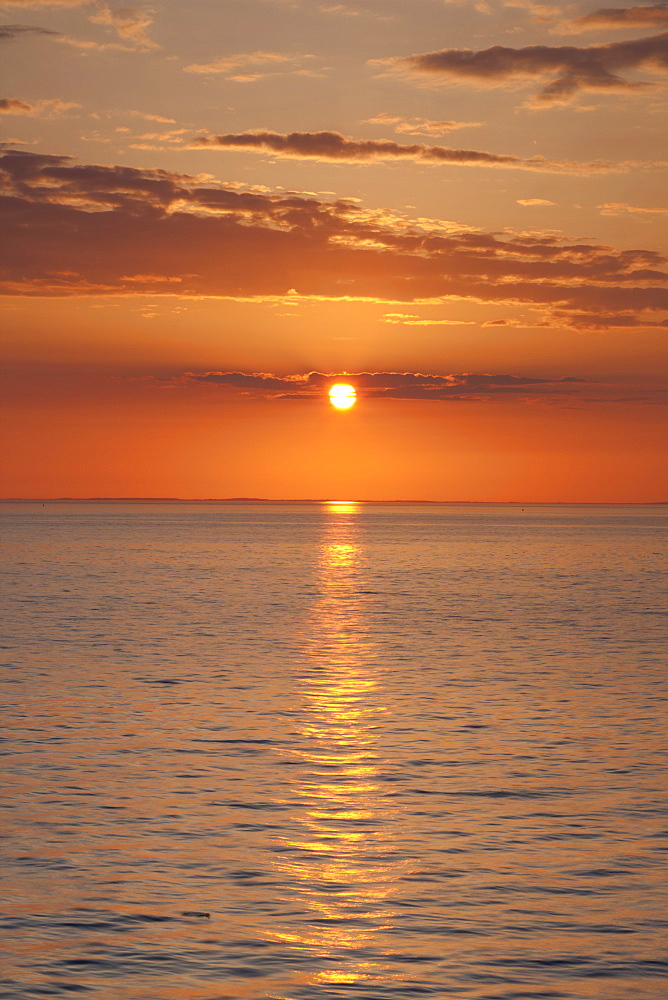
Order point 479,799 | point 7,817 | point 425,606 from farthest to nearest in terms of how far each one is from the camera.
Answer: point 425,606
point 479,799
point 7,817

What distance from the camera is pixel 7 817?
19797 mm

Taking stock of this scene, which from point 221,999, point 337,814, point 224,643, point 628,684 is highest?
point 224,643

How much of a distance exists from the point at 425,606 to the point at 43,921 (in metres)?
56.1

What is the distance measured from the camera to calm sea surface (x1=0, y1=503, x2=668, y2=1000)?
13492 mm

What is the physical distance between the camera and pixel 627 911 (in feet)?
50.3

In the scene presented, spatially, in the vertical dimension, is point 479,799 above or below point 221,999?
above

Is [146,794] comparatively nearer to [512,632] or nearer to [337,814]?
[337,814]

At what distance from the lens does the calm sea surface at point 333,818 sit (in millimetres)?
13492

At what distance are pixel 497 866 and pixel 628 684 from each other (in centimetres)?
2026

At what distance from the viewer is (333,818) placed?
19.9 m

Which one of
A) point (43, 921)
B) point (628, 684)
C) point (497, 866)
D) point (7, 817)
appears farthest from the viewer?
point (628, 684)

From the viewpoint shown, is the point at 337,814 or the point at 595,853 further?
the point at 337,814

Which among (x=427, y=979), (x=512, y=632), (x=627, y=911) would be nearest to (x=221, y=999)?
(x=427, y=979)

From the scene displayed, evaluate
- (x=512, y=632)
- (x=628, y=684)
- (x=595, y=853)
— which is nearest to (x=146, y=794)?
(x=595, y=853)
